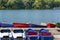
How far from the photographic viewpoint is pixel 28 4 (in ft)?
273

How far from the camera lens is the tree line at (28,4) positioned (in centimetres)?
8094

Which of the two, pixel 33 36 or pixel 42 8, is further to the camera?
pixel 42 8

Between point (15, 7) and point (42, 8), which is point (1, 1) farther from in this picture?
point (42, 8)

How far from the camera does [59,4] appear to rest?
8569 centimetres

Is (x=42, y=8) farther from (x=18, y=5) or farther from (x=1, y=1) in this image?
(x=1, y=1)

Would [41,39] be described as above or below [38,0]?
above

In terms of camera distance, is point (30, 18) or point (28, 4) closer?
point (30, 18)

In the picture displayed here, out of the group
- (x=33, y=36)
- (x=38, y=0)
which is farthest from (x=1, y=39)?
(x=38, y=0)

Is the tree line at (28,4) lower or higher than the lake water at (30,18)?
lower

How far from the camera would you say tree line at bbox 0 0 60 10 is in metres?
80.9

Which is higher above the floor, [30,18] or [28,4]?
[30,18]

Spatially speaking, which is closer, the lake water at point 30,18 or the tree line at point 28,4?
the lake water at point 30,18

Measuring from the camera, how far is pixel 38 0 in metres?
81.5

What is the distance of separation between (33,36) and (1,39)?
5.41 ft
